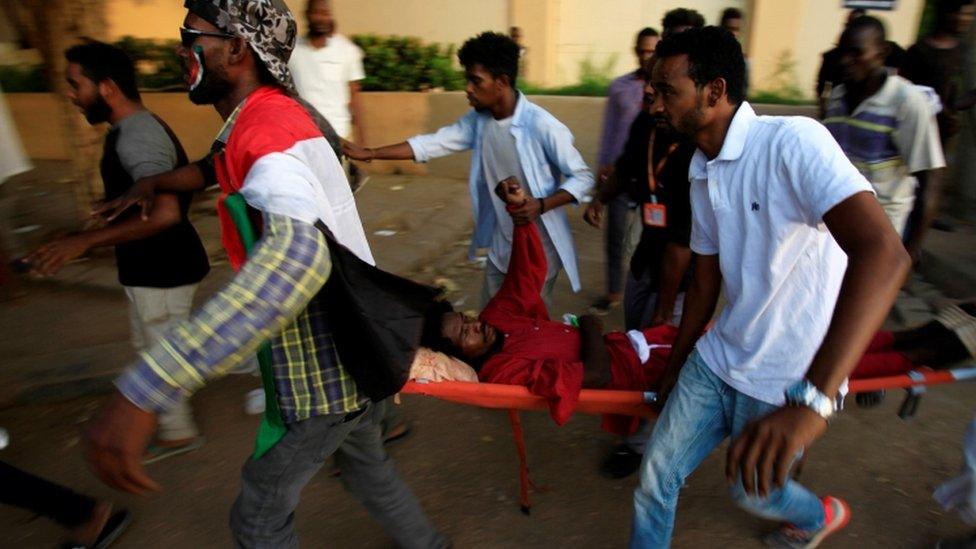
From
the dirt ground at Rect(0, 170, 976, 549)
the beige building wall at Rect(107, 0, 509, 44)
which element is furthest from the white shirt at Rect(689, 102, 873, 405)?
the beige building wall at Rect(107, 0, 509, 44)

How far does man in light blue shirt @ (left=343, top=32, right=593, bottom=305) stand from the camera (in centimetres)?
315

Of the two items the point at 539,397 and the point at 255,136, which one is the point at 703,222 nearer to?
the point at 539,397

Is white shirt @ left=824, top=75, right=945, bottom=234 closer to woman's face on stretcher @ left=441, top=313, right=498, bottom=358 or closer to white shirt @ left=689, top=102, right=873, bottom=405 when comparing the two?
white shirt @ left=689, top=102, right=873, bottom=405

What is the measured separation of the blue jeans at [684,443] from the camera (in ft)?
6.64

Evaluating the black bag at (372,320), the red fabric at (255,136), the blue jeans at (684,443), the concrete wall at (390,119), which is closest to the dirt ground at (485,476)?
the blue jeans at (684,443)

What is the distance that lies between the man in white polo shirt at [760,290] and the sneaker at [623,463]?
0.72m

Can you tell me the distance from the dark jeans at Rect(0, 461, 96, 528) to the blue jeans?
7.01 feet

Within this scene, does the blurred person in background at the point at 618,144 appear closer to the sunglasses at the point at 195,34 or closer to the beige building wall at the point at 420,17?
the sunglasses at the point at 195,34

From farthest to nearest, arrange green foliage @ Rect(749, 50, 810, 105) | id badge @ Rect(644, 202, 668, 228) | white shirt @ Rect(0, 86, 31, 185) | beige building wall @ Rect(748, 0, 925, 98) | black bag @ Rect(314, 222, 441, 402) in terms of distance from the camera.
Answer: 1. beige building wall @ Rect(748, 0, 925, 98)
2. green foliage @ Rect(749, 50, 810, 105)
3. white shirt @ Rect(0, 86, 31, 185)
4. id badge @ Rect(644, 202, 668, 228)
5. black bag @ Rect(314, 222, 441, 402)

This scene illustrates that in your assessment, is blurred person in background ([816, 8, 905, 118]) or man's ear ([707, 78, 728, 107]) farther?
blurred person in background ([816, 8, 905, 118])

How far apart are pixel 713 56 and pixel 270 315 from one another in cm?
134

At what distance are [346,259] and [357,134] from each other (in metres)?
4.58

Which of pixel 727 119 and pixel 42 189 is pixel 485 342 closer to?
pixel 727 119

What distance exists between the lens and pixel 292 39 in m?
1.80
